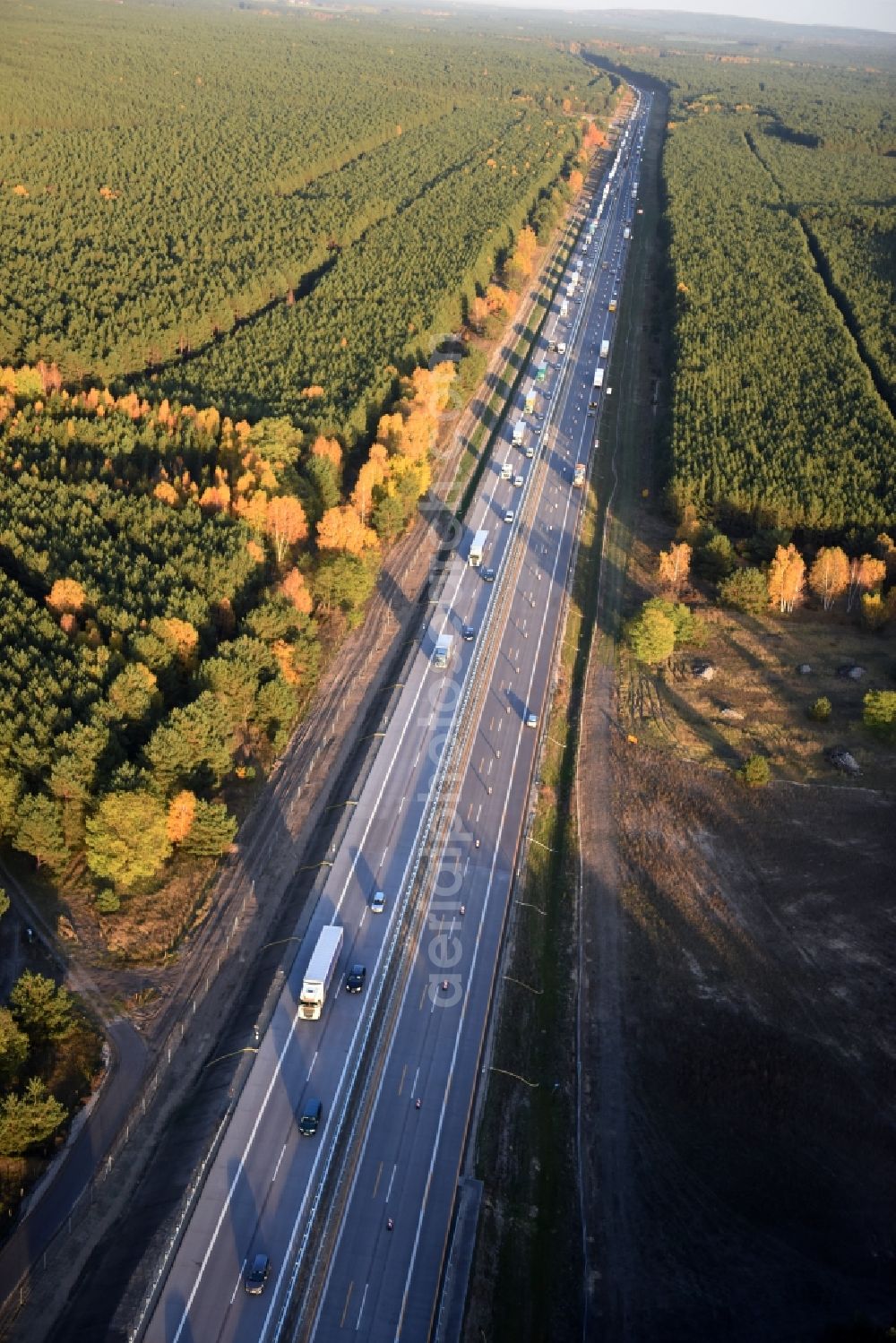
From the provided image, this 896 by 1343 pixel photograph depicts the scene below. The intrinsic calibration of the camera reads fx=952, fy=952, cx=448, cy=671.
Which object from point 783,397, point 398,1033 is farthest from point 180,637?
point 783,397

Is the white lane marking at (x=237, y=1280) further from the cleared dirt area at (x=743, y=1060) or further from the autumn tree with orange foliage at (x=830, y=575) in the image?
the autumn tree with orange foliage at (x=830, y=575)

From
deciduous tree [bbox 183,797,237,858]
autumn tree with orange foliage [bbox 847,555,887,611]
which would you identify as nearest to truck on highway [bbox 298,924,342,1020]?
deciduous tree [bbox 183,797,237,858]

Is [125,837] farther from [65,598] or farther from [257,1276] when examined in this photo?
[257,1276]

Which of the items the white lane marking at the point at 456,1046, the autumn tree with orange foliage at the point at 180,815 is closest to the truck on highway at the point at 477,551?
the white lane marking at the point at 456,1046

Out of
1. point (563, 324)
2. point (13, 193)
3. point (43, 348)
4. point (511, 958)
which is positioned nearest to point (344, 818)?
point (511, 958)

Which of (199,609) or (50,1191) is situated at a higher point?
(199,609)

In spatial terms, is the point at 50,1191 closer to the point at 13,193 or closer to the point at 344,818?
the point at 344,818
